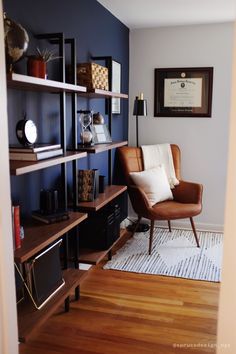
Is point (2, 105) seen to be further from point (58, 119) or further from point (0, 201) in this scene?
point (58, 119)

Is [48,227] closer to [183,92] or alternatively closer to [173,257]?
[173,257]

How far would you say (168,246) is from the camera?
11.7 ft

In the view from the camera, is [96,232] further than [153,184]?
No

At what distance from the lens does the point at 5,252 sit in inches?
54.6

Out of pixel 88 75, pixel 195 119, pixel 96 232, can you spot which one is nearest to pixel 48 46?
pixel 88 75

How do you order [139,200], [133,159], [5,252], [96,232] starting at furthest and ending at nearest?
[133,159] < [139,200] < [96,232] < [5,252]

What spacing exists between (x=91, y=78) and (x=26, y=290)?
4.93 ft

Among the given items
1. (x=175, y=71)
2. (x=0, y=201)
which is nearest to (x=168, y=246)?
(x=175, y=71)

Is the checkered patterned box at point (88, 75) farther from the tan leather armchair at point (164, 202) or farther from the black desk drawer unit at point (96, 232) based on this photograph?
the tan leather armchair at point (164, 202)

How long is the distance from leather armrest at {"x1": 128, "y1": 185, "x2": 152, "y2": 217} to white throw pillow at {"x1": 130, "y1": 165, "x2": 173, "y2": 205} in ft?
0.36

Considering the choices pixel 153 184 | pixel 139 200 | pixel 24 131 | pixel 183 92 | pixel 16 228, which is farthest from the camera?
pixel 183 92

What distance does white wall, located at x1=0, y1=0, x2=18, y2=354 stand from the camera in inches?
51.9

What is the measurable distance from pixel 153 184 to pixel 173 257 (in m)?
0.74

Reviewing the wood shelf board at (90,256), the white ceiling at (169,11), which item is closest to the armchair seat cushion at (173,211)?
the wood shelf board at (90,256)
